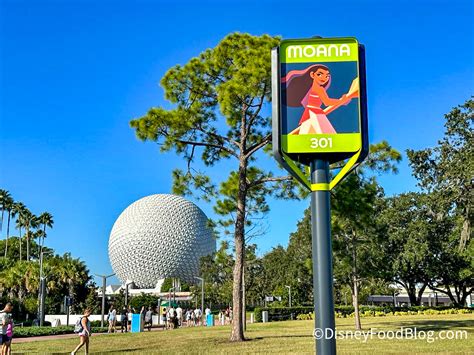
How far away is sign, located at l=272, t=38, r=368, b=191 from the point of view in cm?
741

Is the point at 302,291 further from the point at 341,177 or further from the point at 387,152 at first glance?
the point at 341,177

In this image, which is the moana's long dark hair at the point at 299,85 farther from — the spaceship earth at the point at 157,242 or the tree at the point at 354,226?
the spaceship earth at the point at 157,242

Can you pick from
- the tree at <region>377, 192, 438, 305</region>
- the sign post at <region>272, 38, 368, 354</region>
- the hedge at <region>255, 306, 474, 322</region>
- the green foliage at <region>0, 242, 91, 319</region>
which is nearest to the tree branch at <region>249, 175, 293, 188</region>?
the sign post at <region>272, 38, 368, 354</region>

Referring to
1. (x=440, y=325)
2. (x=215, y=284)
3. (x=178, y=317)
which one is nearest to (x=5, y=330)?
(x=440, y=325)

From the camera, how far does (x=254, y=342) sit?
53.0ft

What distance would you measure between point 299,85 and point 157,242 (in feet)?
204

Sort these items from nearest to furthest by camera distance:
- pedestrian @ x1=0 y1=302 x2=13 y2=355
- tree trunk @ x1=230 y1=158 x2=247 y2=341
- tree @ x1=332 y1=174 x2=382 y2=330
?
1. pedestrian @ x1=0 y1=302 x2=13 y2=355
2. tree trunk @ x1=230 y1=158 x2=247 y2=341
3. tree @ x1=332 y1=174 x2=382 y2=330

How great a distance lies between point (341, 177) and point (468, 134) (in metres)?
18.3

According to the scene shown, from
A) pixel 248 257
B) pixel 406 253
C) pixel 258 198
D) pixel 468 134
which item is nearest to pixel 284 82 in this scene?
pixel 258 198

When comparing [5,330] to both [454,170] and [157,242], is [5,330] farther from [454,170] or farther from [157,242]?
[157,242]

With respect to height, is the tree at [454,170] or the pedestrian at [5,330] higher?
the tree at [454,170]

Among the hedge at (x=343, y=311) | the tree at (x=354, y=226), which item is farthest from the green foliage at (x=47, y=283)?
the tree at (x=354, y=226)

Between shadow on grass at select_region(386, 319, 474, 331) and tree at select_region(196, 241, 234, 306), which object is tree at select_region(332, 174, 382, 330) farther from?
tree at select_region(196, 241, 234, 306)

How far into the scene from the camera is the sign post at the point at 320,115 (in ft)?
24.2
